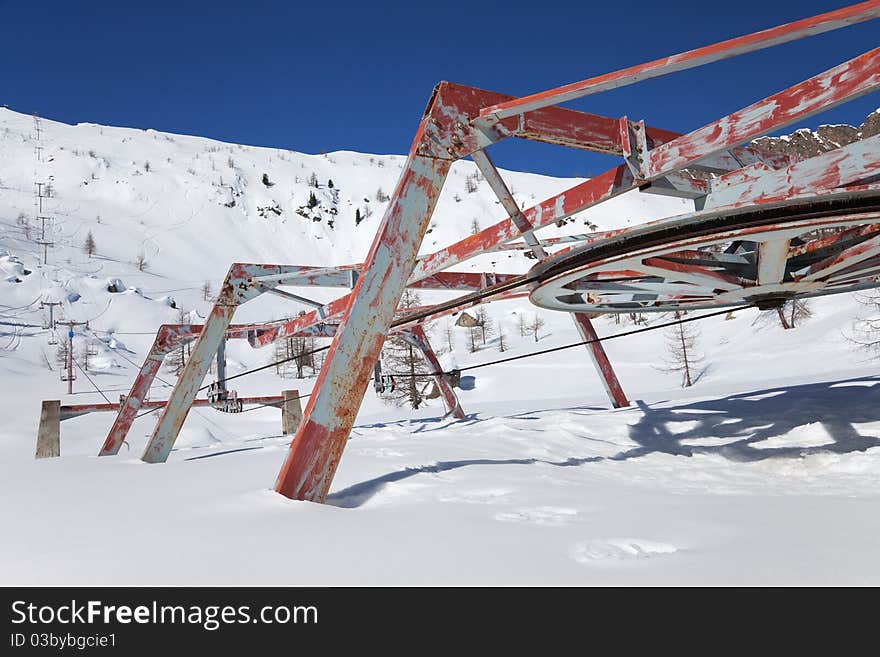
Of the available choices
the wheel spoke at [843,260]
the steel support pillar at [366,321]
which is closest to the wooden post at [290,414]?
the steel support pillar at [366,321]

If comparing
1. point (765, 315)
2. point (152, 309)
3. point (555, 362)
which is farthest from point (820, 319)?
point (152, 309)

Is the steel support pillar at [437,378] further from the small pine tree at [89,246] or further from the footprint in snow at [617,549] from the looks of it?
the small pine tree at [89,246]

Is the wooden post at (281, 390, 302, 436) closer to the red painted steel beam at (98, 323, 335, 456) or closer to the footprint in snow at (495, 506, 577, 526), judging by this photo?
the red painted steel beam at (98, 323, 335, 456)

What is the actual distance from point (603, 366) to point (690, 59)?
6531mm

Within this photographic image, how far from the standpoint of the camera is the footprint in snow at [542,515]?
2719 mm

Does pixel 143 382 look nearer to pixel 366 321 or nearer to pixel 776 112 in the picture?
pixel 366 321

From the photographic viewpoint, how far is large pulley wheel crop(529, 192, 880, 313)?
3289 millimetres

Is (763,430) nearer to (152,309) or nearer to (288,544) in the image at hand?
(288,544)

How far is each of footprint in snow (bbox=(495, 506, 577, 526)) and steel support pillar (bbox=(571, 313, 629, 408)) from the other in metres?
6.05

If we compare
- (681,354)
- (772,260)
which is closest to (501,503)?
(772,260)

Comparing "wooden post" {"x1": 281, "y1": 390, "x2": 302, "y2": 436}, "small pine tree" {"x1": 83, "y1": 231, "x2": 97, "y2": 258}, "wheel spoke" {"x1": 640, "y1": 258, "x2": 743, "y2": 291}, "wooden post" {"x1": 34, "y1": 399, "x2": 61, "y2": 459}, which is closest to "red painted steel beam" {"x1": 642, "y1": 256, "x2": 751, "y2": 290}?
"wheel spoke" {"x1": 640, "y1": 258, "x2": 743, "y2": 291}

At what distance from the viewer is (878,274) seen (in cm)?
560

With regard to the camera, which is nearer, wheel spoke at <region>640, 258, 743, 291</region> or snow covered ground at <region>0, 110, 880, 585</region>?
snow covered ground at <region>0, 110, 880, 585</region>
